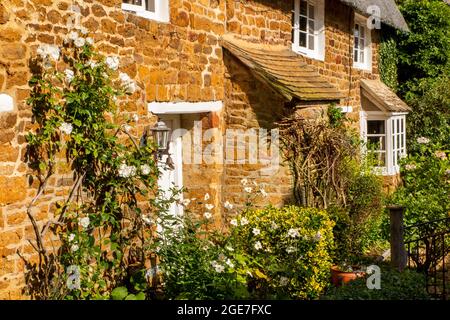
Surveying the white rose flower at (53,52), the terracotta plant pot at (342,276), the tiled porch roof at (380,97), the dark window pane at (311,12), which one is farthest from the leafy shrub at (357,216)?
the white rose flower at (53,52)

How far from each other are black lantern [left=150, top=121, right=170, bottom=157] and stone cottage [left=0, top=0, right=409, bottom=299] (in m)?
0.16

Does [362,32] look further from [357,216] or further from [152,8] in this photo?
[152,8]

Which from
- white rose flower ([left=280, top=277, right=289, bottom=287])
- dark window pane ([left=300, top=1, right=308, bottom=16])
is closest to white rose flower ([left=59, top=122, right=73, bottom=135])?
white rose flower ([left=280, top=277, right=289, bottom=287])

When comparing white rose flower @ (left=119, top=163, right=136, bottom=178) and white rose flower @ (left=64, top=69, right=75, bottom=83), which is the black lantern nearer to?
white rose flower @ (left=119, top=163, right=136, bottom=178)

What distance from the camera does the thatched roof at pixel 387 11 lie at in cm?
1408

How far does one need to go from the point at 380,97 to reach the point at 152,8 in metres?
9.14

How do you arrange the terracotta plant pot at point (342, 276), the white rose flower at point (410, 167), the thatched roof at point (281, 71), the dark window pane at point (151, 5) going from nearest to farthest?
the dark window pane at point (151, 5)
the terracotta plant pot at point (342, 276)
the thatched roof at point (281, 71)
the white rose flower at point (410, 167)

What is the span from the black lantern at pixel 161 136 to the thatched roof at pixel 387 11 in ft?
25.9

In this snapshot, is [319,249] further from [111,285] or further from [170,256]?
[111,285]

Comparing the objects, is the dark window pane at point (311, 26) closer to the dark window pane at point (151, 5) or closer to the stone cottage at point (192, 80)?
the stone cottage at point (192, 80)

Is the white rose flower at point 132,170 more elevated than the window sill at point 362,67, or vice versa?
the window sill at point 362,67

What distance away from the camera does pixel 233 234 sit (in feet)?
24.0

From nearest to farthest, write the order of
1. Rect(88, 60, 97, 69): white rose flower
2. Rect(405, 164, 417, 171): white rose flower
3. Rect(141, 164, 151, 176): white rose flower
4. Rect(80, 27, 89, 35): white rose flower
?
Rect(80, 27, 89, 35): white rose flower, Rect(88, 60, 97, 69): white rose flower, Rect(141, 164, 151, 176): white rose flower, Rect(405, 164, 417, 171): white rose flower

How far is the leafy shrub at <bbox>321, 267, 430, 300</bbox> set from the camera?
714cm
